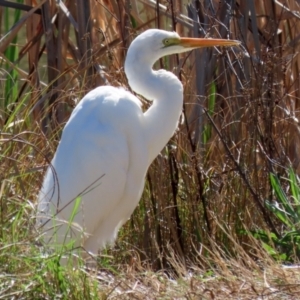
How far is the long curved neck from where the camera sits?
10.5 ft

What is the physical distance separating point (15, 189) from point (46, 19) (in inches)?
41.7

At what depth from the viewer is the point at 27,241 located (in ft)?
6.54

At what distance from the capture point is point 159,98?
10.7 feet

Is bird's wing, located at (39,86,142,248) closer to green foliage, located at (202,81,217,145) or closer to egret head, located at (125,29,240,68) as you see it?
egret head, located at (125,29,240,68)

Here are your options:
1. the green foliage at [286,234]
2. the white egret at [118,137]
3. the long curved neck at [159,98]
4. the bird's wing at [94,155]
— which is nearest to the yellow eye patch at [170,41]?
the white egret at [118,137]

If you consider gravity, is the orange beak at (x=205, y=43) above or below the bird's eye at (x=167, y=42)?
below

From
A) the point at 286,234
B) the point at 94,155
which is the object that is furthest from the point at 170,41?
the point at 286,234

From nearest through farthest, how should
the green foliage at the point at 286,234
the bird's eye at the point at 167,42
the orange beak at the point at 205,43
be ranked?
the green foliage at the point at 286,234
the orange beak at the point at 205,43
the bird's eye at the point at 167,42

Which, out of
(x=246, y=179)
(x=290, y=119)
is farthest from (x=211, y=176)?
(x=290, y=119)

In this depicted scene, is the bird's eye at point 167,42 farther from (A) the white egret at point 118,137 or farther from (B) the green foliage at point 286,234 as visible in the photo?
(B) the green foliage at point 286,234

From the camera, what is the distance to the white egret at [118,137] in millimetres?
3172

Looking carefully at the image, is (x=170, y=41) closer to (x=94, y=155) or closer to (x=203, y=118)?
(x=203, y=118)

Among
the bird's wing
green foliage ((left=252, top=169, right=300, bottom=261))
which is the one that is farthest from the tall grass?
green foliage ((left=252, top=169, right=300, bottom=261))

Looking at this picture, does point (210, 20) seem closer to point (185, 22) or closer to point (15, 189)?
point (185, 22)
